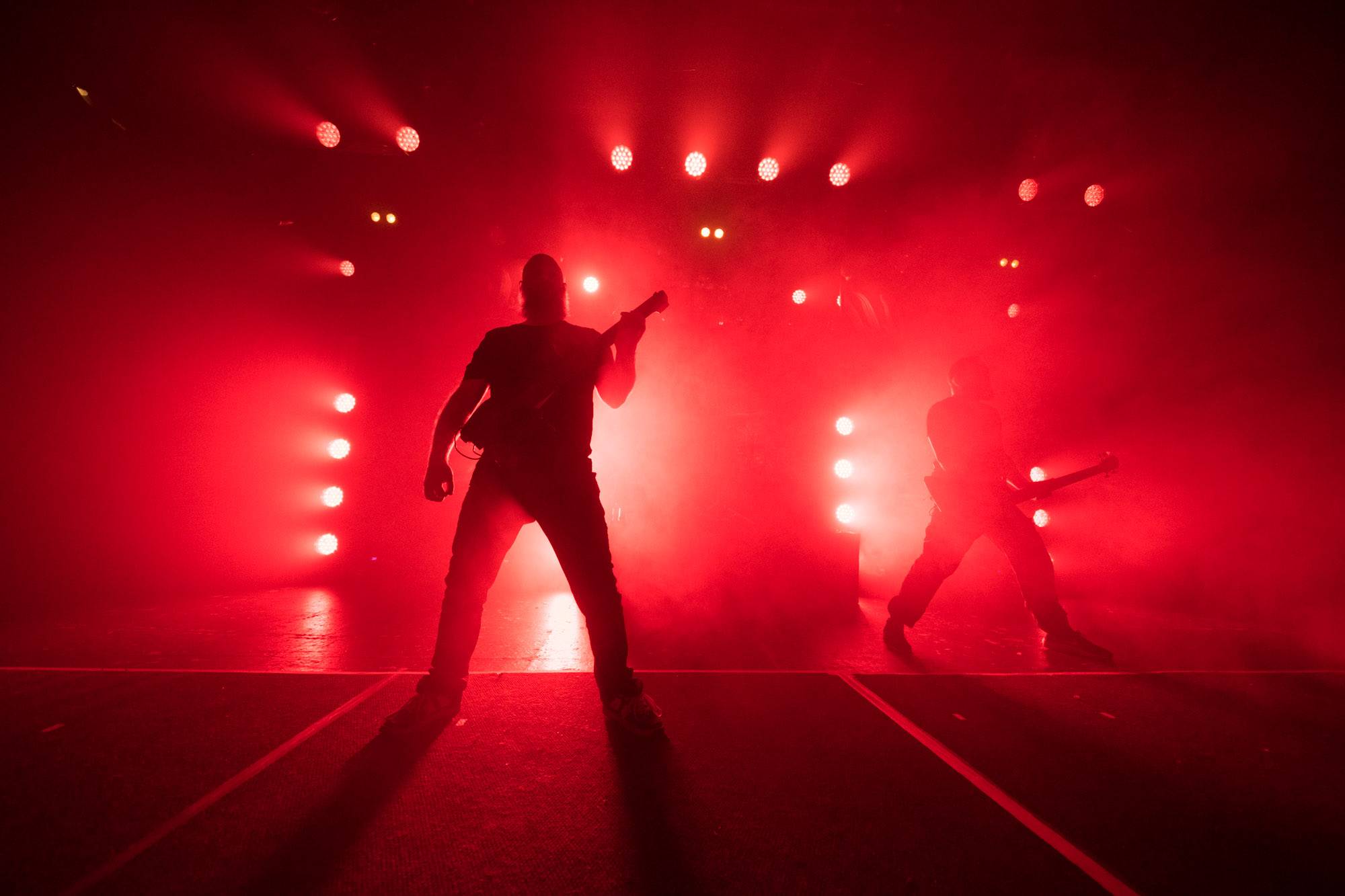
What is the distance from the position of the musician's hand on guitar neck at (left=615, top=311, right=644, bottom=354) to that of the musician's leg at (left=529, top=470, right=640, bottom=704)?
53cm

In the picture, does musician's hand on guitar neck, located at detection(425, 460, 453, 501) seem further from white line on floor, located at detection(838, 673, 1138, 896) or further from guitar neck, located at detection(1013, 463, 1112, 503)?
guitar neck, located at detection(1013, 463, 1112, 503)

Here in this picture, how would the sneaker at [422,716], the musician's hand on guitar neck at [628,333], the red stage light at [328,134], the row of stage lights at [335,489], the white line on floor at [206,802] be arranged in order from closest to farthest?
the white line on floor at [206,802], the sneaker at [422,716], the musician's hand on guitar neck at [628,333], the red stage light at [328,134], the row of stage lights at [335,489]

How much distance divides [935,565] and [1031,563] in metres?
0.54

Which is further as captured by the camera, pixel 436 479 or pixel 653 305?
pixel 653 305

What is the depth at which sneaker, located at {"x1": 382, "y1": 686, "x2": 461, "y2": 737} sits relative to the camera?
142 cm

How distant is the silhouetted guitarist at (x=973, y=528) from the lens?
2633 mm

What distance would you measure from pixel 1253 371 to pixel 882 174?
12.5 feet

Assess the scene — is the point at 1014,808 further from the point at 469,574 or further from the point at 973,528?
the point at 973,528

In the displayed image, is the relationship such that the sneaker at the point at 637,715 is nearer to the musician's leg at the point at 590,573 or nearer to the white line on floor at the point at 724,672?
the musician's leg at the point at 590,573

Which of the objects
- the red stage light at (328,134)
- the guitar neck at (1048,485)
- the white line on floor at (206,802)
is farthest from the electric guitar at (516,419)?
the red stage light at (328,134)

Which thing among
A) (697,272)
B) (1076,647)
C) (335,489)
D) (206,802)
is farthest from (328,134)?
(1076,647)

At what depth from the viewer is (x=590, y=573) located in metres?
1.54

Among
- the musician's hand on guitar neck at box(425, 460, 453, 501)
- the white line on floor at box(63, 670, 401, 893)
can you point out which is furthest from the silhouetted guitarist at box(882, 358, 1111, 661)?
the white line on floor at box(63, 670, 401, 893)

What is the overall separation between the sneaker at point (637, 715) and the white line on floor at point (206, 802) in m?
0.91
